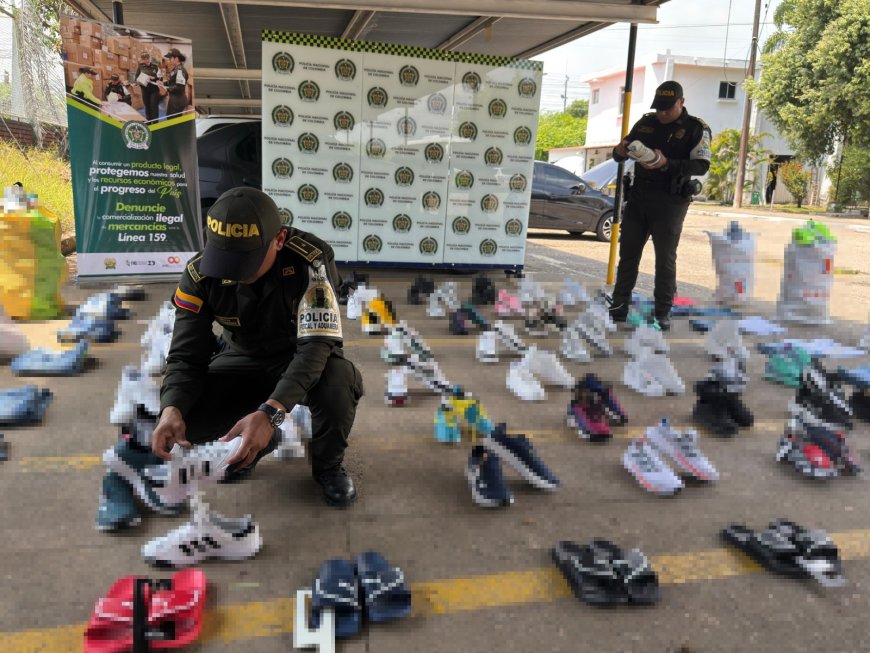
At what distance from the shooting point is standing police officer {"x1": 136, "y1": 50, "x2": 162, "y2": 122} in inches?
275

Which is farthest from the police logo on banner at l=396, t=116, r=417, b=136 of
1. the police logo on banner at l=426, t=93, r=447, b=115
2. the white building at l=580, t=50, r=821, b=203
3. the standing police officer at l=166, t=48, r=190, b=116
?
the white building at l=580, t=50, r=821, b=203

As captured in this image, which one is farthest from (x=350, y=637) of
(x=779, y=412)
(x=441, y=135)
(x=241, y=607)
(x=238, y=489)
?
(x=441, y=135)

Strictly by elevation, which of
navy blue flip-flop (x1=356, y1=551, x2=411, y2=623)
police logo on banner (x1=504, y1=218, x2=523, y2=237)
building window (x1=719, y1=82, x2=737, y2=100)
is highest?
building window (x1=719, y1=82, x2=737, y2=100)

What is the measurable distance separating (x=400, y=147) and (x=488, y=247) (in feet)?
5.67

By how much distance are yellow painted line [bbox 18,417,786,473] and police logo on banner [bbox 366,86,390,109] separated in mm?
5413

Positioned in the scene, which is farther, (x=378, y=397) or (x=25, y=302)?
(x=25, y=302)

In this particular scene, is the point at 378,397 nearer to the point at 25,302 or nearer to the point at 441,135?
the point at 25,302

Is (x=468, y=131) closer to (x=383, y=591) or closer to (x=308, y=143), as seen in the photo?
(x=308, y=143)

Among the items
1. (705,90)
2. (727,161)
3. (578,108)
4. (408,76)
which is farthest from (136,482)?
(578,108)

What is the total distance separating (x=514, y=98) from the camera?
27.7 ft

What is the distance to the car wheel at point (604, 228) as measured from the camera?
548 inches

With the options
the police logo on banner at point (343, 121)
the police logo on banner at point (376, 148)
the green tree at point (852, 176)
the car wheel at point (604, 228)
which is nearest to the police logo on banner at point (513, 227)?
the police logo on banner at point (376, 148)

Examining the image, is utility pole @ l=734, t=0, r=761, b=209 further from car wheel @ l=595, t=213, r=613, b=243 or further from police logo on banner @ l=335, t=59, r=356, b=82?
police logo on banner @ l=335, t=59, r=356, b=82

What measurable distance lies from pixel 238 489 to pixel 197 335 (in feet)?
2.54
